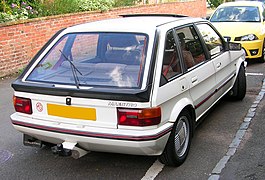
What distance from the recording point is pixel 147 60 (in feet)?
12.3

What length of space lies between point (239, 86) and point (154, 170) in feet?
9.77

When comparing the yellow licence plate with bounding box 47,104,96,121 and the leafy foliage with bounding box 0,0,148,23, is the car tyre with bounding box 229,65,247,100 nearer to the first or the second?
the yellow licence plate with bounding box 47,104,96,121

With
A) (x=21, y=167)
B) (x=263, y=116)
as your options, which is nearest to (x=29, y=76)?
(x=21, y=167)

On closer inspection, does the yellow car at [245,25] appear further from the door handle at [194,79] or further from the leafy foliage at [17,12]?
the door handle at [194,79]

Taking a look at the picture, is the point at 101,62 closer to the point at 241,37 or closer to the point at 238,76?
the point at 238,76

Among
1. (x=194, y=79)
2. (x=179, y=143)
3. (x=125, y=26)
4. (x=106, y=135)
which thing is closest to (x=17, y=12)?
(x=125, y=26)

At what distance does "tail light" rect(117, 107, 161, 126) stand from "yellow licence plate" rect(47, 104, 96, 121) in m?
0.28

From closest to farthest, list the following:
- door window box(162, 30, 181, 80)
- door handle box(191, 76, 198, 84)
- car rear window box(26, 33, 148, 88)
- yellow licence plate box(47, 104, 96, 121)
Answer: yellow licence plate box(47, 104, 96, 121) < car rear window box(26, 33, 148, 88) < door window box(162, 30, 181, 80) < door handle box(191, 76, 198, 84)

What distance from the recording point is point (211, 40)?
5.42 meters

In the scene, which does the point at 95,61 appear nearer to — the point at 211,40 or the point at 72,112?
the point at 72,112

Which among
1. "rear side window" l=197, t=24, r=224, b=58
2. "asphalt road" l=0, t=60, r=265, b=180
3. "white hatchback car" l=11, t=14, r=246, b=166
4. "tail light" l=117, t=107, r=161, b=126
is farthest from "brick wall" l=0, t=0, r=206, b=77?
"tail light" l=117, t=107, r=161, b=126

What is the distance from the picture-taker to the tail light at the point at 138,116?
349cm

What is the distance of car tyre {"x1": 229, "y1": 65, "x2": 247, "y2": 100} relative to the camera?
6.39 m

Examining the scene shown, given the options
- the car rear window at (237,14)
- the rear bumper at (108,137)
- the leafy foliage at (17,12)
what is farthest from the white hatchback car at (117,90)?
the car rear window at (237,14)
